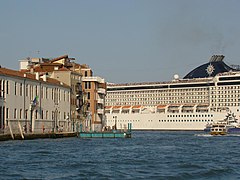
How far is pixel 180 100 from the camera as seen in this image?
13412cm

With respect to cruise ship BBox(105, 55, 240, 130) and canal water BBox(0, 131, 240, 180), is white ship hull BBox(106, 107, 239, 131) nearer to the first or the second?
cruise ship BBox(105, 55, 240, 130)

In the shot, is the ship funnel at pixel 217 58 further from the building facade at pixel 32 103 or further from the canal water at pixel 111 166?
the canal water at pixel 111 166

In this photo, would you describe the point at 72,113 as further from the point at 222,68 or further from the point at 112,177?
the point at 222,68

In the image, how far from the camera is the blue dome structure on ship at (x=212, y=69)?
14112 centimetres

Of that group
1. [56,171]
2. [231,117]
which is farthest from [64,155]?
[231,117]

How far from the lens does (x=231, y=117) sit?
384ft

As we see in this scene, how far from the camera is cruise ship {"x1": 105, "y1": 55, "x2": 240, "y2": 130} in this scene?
4872 inches

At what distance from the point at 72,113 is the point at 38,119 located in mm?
11818

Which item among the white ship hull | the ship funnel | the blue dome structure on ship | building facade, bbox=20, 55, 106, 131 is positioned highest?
the ship funnel

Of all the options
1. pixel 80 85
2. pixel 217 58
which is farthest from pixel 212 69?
pixel 80 85

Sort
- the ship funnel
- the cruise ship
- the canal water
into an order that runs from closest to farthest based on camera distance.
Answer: the canal water, the cruise ship, the ship funnel

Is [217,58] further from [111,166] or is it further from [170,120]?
[111,166]

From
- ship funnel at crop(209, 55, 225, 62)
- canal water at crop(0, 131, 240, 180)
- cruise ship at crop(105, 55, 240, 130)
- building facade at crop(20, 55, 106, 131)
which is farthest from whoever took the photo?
ship funnel at crop(209, 55, 225, 62)

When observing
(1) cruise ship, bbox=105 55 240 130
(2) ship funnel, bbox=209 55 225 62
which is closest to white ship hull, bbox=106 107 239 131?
(1) cruise ship, bbox=105 55 240 130
